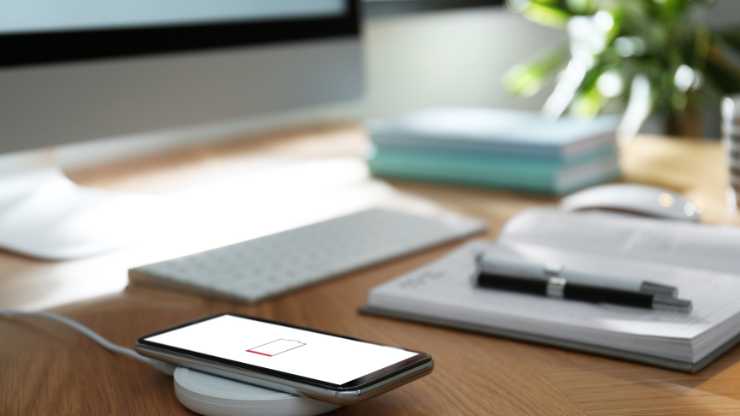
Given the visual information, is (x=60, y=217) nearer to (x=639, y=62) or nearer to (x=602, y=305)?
(x=602, y=305)

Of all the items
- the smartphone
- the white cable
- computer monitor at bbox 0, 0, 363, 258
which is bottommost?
the white cable

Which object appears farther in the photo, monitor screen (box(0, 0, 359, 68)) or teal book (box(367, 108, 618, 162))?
teal book (box(367, 108, 618, 162))

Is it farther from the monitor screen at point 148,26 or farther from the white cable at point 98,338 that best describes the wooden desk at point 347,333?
the monitor screen at point 148,26

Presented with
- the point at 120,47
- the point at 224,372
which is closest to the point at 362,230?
the point at 120,47

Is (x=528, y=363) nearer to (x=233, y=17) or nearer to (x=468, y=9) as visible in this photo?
(x=233, y=17)

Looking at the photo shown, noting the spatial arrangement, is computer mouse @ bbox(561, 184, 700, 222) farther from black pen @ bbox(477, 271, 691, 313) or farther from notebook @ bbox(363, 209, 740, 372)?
black pen @ bbox(477, 271, 691, 313)

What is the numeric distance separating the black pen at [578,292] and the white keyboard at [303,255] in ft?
0.49

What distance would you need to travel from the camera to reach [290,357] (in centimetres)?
54

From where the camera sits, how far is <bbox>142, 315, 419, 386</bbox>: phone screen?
52cm

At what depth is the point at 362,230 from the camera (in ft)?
2.97

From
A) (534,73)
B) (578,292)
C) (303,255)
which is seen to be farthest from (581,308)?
(534,73)

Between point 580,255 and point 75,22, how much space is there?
46 cm

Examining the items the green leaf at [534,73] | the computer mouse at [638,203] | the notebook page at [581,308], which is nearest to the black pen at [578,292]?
the notebook page at [581,308]

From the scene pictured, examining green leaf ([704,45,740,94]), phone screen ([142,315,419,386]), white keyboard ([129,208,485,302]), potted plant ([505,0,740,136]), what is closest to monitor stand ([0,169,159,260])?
white keyboard ([129,208,485,302])
